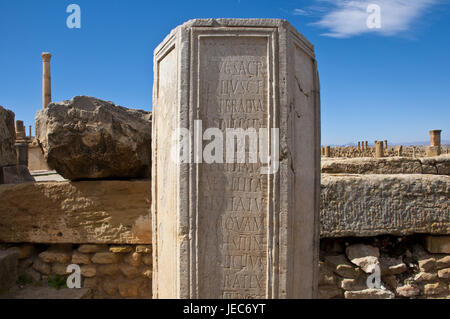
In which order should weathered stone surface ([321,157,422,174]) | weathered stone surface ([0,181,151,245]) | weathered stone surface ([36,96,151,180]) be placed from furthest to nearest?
weathered stone surface ([321,157,422,174]) → weathered stone surface ([0,181,151,245]) → weathered stone surface ([36,96,151,180])

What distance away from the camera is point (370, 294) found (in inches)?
103

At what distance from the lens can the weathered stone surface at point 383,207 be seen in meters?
2.67

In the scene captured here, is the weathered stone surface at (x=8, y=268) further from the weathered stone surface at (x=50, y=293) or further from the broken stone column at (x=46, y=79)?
the broken stone column at (x=46, y=79)

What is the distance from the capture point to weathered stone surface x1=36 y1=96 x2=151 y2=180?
2.61 meters

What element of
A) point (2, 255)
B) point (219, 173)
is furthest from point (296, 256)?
point (2, 255)

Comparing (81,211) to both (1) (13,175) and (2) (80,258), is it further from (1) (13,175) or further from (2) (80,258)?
(1) (13,175)

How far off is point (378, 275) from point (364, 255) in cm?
19

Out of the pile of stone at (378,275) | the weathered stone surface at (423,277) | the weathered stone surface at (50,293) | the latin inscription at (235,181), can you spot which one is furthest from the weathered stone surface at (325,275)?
the weathered stone surface at (50,293)

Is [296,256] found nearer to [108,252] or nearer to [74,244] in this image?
[108,252]

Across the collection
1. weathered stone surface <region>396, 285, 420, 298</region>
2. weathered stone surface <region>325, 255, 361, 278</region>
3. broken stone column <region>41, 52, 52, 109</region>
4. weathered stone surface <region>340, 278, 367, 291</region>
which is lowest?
weathered stone surface <region>396, 285, 420, 298</region>

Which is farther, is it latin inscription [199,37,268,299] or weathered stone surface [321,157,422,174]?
weathered stone surface [321,157,422,174]

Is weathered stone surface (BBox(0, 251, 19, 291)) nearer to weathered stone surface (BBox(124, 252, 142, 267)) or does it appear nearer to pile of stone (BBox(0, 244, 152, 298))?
pile of stone (BBox(0, 244, 152, 298))

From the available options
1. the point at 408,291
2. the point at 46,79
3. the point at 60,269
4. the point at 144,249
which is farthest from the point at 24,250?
the point at 46,79

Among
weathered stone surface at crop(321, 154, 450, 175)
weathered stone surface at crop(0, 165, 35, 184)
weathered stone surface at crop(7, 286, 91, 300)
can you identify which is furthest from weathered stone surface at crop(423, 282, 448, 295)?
weathered stone surface at crop(0, 165, 35, 184)
